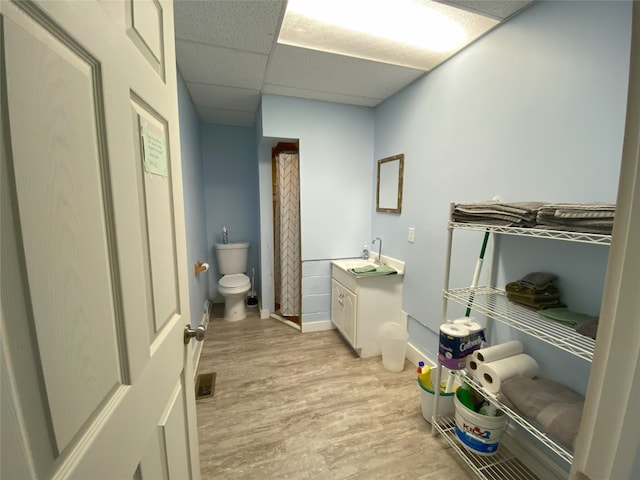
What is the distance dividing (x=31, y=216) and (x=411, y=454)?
1814 mm

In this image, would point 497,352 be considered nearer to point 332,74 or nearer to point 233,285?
point 332,74

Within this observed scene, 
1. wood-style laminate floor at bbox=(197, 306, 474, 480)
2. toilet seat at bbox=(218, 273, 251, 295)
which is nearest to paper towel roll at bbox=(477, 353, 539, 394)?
wood-style laminate floor at bbox=(197, 306, 474, 480)

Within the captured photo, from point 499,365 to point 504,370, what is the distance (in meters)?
0.03

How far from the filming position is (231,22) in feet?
4.71

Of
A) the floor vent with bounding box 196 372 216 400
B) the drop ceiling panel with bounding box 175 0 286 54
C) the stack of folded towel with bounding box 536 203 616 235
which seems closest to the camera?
the stack of folded towel with bounding box 536 203 616 235

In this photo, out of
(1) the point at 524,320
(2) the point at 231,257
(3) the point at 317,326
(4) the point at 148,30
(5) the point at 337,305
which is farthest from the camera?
(2) the point at 231,257

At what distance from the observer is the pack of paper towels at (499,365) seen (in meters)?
1.18

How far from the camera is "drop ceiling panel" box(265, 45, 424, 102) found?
5.87 ft

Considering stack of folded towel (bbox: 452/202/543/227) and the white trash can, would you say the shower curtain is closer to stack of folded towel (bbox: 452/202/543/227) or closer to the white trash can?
the white trash can

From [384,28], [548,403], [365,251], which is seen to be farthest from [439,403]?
[384,28]

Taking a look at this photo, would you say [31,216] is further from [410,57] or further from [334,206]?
[334,206]

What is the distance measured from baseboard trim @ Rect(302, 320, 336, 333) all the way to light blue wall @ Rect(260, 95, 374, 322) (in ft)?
0.15

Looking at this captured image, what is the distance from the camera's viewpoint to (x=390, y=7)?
1.42m

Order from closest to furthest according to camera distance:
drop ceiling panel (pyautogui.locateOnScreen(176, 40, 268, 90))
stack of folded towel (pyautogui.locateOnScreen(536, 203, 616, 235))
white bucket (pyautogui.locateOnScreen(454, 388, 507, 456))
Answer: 1. stack of folded towel (pyautogui.locateOnScreen(536, 203, 616, 235))
2. white bucket (pyautogui.locateOnScreen(454, 388, 507, 456))
3. drop ceiling panel (pyautogui.locateOnScreen(176, 40, 268, 90))
